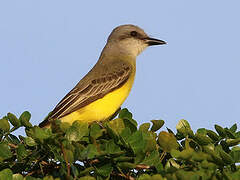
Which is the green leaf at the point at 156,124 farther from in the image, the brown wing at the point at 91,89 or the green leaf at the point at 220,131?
Answer: the brown wing at the point at 91,89

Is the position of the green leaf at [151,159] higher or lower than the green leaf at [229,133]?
lower

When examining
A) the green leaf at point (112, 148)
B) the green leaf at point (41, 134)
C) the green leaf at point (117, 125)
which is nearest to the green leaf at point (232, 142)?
the green leaf at point (117, 125)

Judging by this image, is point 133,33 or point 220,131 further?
point 133,33

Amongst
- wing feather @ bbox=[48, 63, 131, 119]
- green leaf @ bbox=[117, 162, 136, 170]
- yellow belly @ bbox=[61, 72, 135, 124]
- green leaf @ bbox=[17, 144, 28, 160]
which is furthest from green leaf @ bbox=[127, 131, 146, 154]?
wing feather @ bbox=[48, 63, 131, 119]

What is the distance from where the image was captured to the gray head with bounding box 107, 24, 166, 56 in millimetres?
10023

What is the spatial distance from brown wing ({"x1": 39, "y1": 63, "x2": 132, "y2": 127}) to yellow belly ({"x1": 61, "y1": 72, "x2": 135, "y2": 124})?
3.1 inches

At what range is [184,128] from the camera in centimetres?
504

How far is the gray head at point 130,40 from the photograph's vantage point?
1002 centimetres

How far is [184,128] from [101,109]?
9.32 ft

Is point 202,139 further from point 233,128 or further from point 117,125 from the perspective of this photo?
point 117,125

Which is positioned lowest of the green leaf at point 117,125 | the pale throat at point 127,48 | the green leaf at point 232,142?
the green leaf at point 232,142

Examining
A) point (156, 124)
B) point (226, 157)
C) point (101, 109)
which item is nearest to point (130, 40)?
point (101, 109)

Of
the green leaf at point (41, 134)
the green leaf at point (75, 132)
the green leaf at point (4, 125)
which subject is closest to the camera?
the green leaf at point (41, 134)

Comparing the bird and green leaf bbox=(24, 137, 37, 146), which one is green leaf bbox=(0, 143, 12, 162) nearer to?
green leaf bbox=(24, 137, 37, 146)
